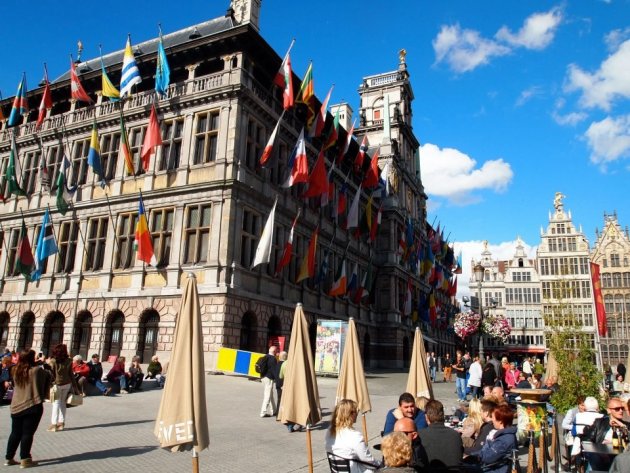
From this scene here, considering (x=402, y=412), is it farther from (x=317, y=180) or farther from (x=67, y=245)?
(x=67, y=245)

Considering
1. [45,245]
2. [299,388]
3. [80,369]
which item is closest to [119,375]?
[80,369]

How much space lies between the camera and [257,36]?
26.2 m

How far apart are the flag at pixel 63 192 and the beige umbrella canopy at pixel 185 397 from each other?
22892 mm

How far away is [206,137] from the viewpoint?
1014 inches

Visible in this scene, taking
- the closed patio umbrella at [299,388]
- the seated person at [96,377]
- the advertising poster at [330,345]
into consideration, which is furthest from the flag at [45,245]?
the closed patio umbrella at [299,388]

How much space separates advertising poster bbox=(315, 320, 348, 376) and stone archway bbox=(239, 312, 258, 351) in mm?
3420

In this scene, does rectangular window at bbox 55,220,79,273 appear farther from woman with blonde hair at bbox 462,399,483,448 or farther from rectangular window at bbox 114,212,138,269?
woman with blonde hair at bbox 462,399,483,448

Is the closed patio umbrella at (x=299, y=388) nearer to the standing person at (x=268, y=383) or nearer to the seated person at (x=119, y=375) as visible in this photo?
the standing person at (x=268, y=383)

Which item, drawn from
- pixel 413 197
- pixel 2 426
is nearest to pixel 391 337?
pixel 413 197

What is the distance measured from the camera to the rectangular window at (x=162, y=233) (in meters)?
25.0

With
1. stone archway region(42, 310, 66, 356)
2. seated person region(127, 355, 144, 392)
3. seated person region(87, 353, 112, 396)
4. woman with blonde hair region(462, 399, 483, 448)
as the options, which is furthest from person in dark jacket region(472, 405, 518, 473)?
stone archway region(42, 310, 66, 356)

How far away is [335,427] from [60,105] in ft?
111

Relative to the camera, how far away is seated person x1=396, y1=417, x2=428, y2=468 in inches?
230

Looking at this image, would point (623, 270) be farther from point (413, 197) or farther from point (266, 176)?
point (266, 176)
